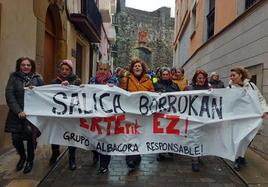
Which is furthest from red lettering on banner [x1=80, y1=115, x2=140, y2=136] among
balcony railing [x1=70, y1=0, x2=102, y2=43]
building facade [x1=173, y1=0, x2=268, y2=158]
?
balcony railing [x1=70, y1=0, x2=102, y2=43]

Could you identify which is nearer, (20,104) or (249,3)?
(20,104)

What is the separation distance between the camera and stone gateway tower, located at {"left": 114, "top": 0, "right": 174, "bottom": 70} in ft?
131

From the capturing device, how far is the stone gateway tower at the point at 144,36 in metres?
39.9

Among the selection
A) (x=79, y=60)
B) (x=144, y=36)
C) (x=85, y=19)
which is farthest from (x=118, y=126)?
(x=144, y=36)

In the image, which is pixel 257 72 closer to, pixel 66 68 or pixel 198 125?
pixel 198 125

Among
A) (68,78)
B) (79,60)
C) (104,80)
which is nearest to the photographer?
(68,78)

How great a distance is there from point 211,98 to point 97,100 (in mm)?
1688

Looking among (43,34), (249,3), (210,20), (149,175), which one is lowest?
(149,175)

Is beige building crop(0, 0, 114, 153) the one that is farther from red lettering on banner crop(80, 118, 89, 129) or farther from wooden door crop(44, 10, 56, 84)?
red lettering on banner crop(80, 118, 89, 129)

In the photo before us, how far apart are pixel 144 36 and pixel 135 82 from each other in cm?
3533

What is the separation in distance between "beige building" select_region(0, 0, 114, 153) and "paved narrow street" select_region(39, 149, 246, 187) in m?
1.87

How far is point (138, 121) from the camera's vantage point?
17.7 feet

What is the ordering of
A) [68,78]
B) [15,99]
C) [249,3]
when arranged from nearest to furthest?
[15,99], [68,78], [249,3]

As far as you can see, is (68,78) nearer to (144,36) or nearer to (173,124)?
(173,124)
